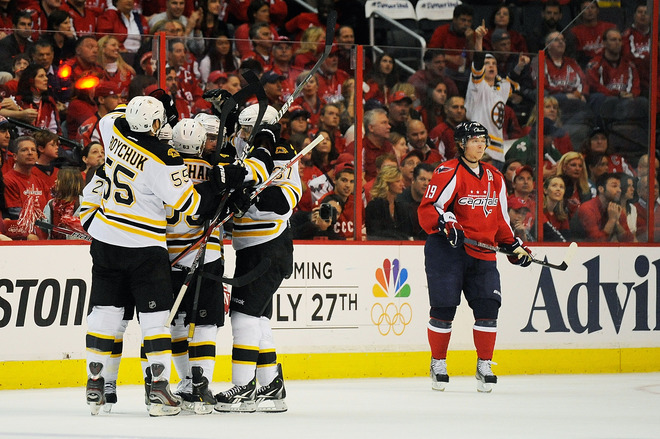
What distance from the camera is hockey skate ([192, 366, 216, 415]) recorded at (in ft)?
15.4

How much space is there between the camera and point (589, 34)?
763 cm

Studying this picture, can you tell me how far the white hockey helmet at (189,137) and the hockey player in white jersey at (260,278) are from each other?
0.70 ft

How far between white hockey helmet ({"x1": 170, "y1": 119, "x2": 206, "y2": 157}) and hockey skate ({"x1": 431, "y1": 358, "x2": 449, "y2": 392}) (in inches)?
79.0

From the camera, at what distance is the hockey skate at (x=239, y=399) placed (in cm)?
473

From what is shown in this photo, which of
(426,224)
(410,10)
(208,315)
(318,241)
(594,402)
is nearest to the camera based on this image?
(208,315)

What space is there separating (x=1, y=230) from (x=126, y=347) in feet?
3.14

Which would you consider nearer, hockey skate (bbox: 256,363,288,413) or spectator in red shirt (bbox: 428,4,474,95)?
hockey skate (bbox: 256,363,288,413)

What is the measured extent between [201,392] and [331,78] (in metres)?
2.73

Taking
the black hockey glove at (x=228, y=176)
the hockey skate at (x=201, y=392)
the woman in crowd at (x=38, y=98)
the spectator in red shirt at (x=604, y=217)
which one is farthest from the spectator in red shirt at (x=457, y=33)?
the hockey skate at (x=201, y=392)

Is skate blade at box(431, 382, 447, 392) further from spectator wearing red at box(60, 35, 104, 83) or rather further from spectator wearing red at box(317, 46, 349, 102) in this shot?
spectator wearing red at box(60, 35, 104, 83)

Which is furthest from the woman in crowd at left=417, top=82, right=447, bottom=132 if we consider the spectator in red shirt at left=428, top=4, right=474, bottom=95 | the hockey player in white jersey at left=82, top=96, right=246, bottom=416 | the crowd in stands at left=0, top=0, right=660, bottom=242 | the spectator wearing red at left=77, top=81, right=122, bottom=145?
the hockey player in white jersey at left=82, top=96, right=246, bottom=416

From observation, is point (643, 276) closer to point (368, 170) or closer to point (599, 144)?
point (599, 144)

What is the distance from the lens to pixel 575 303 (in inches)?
282

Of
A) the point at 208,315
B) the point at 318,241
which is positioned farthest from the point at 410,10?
the point at 208,315
